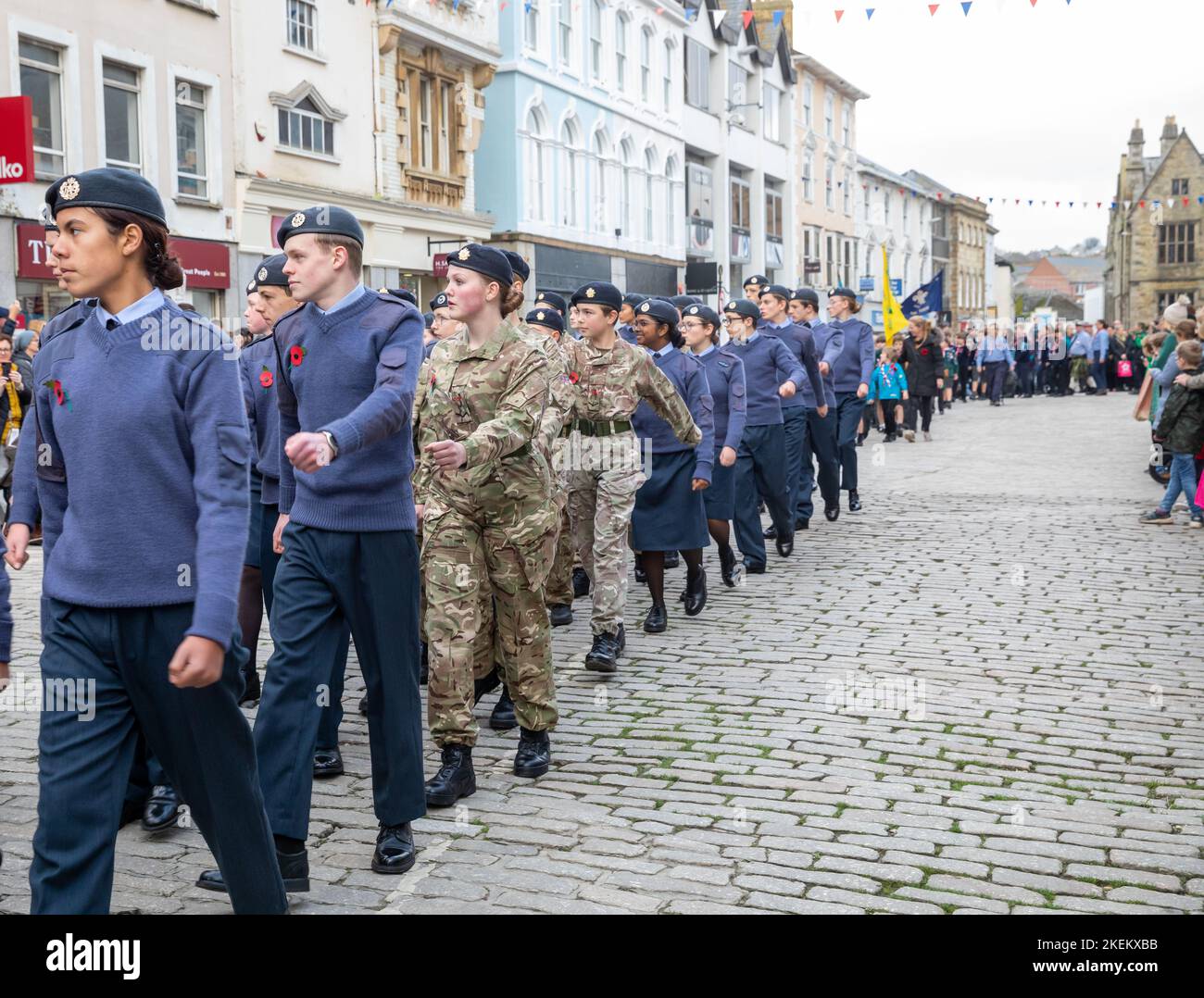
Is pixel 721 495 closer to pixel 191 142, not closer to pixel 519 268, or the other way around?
pixel 519 268

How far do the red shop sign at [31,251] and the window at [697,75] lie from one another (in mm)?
28682

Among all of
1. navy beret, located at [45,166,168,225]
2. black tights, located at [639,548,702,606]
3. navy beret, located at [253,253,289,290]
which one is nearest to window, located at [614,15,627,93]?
black tights, located at [639,548,702,606]

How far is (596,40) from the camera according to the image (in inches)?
1433

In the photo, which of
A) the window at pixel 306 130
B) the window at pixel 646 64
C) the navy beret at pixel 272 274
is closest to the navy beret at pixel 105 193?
the navy beret at pixel 272 274

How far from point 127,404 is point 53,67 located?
59.4 ft

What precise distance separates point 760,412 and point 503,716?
17.0 feet

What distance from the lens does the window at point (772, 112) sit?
170ft

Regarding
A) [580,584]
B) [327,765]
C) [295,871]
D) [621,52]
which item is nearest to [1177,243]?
[621,52]

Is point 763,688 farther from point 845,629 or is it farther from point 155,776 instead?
point 155,776

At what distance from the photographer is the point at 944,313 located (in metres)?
76.8

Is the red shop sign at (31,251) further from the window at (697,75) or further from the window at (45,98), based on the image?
the window at (697,75)

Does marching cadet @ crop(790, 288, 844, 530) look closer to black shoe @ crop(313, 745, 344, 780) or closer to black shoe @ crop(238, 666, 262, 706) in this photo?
black shoe @ crop(238, 666, 262, 706)

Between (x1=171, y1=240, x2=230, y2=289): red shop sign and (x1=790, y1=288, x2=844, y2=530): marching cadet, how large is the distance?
36.0ft
